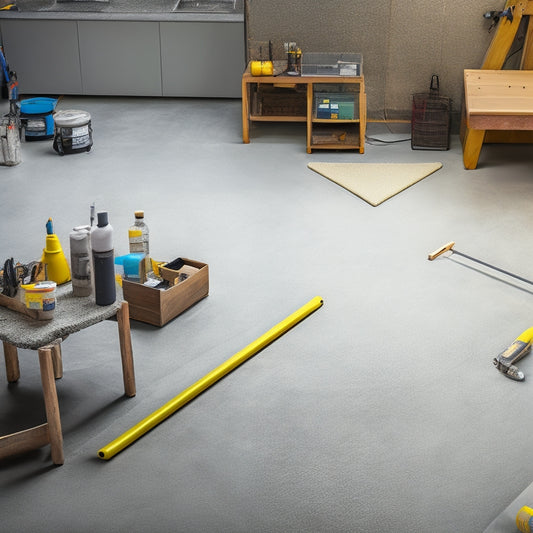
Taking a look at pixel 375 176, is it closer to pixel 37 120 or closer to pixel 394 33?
pixel 394 33

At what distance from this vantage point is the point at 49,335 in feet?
9.54

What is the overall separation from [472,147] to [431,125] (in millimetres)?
751

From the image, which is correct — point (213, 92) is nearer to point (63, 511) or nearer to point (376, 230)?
point (376, 230)

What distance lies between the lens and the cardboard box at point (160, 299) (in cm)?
388

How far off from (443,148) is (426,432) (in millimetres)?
4123

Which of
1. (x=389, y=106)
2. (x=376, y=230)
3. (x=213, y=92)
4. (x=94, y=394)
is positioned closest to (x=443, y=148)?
(x=389, y=106)

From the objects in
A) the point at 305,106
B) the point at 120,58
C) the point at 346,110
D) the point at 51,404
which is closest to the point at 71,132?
the point at 120,58

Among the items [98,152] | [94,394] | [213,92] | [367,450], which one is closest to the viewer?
[367,450]

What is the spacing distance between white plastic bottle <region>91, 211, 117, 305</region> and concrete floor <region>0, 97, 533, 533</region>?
543mm

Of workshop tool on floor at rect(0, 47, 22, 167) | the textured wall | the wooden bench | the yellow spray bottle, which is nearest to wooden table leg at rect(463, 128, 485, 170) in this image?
the wooden bench

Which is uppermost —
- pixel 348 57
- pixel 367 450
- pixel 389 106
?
pixel 348 57

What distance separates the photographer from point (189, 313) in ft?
13.4

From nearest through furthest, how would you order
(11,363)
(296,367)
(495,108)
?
(11,363)
(296,367)
(495,108)

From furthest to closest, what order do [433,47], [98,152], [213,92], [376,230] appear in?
[213,92] < [433,47] < [98,152] < [376,230]
